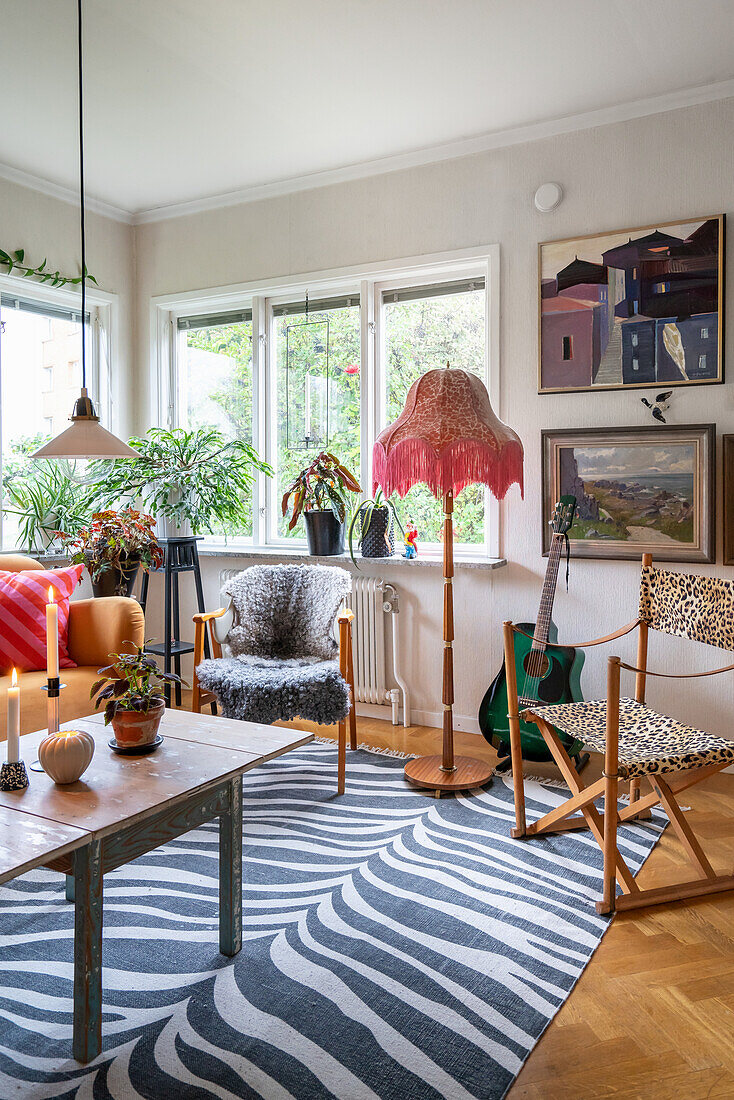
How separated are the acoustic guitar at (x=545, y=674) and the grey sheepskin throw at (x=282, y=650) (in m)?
→ 0.77

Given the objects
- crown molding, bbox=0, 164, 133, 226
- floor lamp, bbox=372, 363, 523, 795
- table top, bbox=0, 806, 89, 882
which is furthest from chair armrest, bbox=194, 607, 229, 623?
crown molding, bbox=0, 164, 133, 226

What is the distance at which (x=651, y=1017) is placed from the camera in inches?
68.3

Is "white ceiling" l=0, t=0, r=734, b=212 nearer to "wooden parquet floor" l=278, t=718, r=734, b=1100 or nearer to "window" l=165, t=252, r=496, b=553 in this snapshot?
"window" l=165, t=252, r=496, b=553

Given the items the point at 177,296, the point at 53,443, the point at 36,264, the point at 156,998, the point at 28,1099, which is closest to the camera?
the point at 28,1099

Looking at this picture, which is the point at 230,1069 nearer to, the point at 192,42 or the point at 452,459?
the point at 452,459

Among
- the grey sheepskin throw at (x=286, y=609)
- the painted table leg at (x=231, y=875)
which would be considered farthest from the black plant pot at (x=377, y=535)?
the painted table leg at (x=231, y=875)

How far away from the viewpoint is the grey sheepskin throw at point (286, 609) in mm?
3350

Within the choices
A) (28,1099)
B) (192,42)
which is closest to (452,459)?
(192,42)

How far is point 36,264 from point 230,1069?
393 cm

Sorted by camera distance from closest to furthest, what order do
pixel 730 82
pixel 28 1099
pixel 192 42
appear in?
pixel 28 1099 < pixel 192 42 < pixel 730 82

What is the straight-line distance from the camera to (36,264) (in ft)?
13.5

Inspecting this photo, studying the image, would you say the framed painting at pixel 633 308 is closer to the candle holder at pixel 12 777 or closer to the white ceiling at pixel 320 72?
the white ceiling at pixel 320 72

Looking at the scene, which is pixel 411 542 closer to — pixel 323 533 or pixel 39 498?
pixel 323 533

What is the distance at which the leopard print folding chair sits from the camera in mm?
2134
